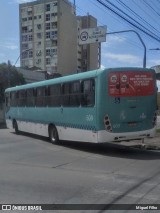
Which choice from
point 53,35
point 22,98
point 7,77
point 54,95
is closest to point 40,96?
point 54,95

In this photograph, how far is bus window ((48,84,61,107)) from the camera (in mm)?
17973

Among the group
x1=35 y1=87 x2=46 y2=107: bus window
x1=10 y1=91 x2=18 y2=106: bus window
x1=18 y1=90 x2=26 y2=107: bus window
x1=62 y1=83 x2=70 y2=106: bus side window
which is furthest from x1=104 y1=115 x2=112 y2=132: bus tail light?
x1=10 y1=91 x2=18 y2=106: bus window

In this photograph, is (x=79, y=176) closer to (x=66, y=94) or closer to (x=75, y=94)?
(x=75, y=94)

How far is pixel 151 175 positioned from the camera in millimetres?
10430

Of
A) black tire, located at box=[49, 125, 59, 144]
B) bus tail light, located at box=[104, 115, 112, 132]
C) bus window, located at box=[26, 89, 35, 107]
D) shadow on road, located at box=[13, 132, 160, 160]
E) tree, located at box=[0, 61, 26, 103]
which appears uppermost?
tree, located at box=[0, 61, 26, 103]

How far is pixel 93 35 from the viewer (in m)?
27.2

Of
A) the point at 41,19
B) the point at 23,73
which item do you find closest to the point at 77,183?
the point at 23,73

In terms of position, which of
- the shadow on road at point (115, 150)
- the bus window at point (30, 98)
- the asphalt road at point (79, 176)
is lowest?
the shadow on road at point (115, 150)

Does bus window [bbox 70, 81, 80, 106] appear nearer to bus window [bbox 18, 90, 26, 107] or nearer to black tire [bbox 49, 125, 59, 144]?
black tire [bbox 49, 125, 59, 144]

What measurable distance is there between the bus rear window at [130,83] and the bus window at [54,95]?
156 inches

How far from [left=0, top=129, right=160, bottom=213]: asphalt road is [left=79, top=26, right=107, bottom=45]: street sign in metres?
11.8

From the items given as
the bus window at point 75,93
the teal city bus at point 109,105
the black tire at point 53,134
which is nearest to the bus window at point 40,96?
the black tire at point 53,134

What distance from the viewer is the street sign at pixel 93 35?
26.7 m

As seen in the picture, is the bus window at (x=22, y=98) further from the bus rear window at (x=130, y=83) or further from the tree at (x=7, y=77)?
the tree at (x=7, y=77)
